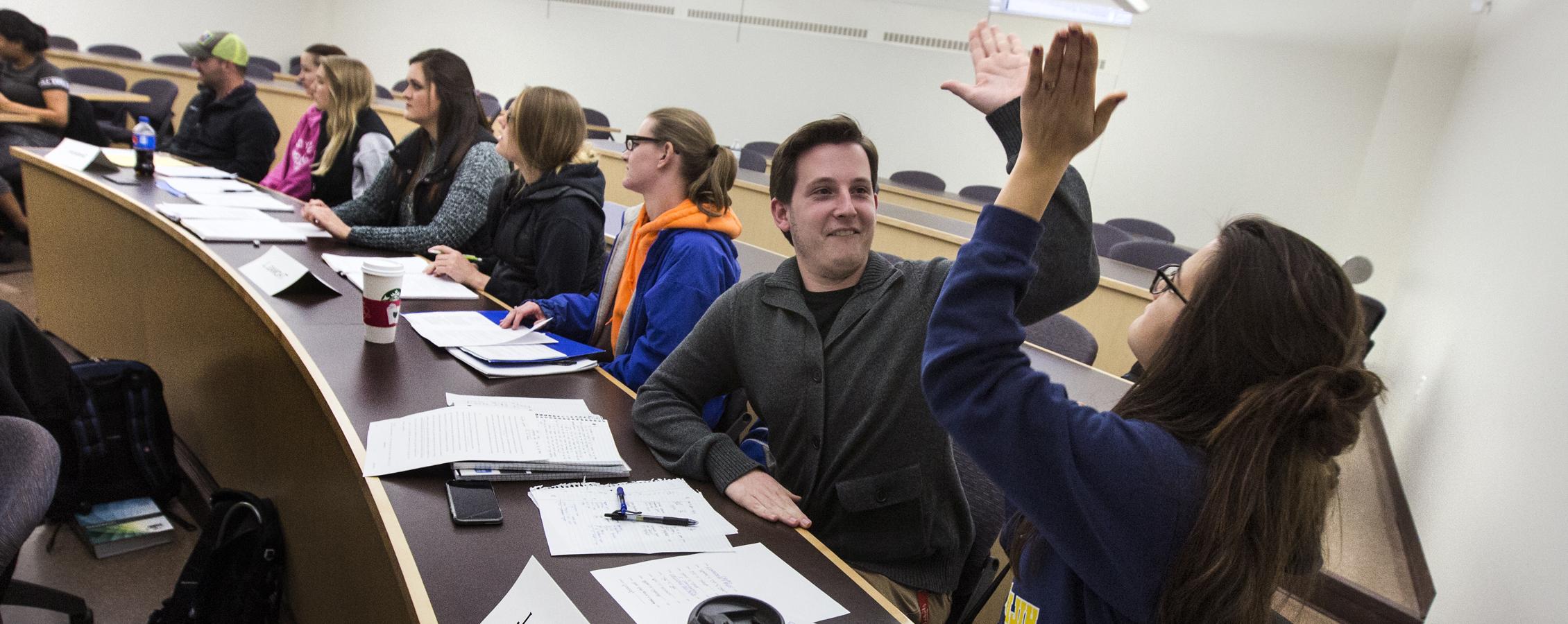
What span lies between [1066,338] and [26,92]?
566 cm

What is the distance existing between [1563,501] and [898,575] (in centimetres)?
146

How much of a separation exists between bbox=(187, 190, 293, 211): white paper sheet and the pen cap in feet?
8.94

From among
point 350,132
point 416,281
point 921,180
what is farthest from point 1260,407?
point 921,180

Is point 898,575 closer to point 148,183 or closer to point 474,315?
point 474,315

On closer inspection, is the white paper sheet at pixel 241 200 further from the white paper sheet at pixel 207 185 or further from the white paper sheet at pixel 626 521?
the white paper sheet at pixel 626 521

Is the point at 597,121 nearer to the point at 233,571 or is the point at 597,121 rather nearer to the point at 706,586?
the point at 233,571

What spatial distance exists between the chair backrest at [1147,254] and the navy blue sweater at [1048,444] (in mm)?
4190

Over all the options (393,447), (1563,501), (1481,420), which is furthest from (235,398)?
(1481,420)

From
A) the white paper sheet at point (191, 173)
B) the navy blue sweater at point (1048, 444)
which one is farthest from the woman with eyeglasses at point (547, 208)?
the navy blue sweater at point (1048, 444)

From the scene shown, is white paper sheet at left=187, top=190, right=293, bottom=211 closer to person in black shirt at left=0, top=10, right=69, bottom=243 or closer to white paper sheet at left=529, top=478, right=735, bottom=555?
white paper sheet at left=529, top=478, right=735, bottom=555

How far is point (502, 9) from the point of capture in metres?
10.2

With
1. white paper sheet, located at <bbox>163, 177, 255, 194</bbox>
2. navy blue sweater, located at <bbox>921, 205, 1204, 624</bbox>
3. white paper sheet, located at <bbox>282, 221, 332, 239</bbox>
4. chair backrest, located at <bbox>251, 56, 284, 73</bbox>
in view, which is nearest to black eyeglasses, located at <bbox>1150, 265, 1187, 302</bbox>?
navy blue sweater, located at <bbox>921, 205, 1204, 624</bbox>

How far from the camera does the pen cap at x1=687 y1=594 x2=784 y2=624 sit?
0.95 metres

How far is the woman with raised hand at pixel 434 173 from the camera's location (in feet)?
9.61
